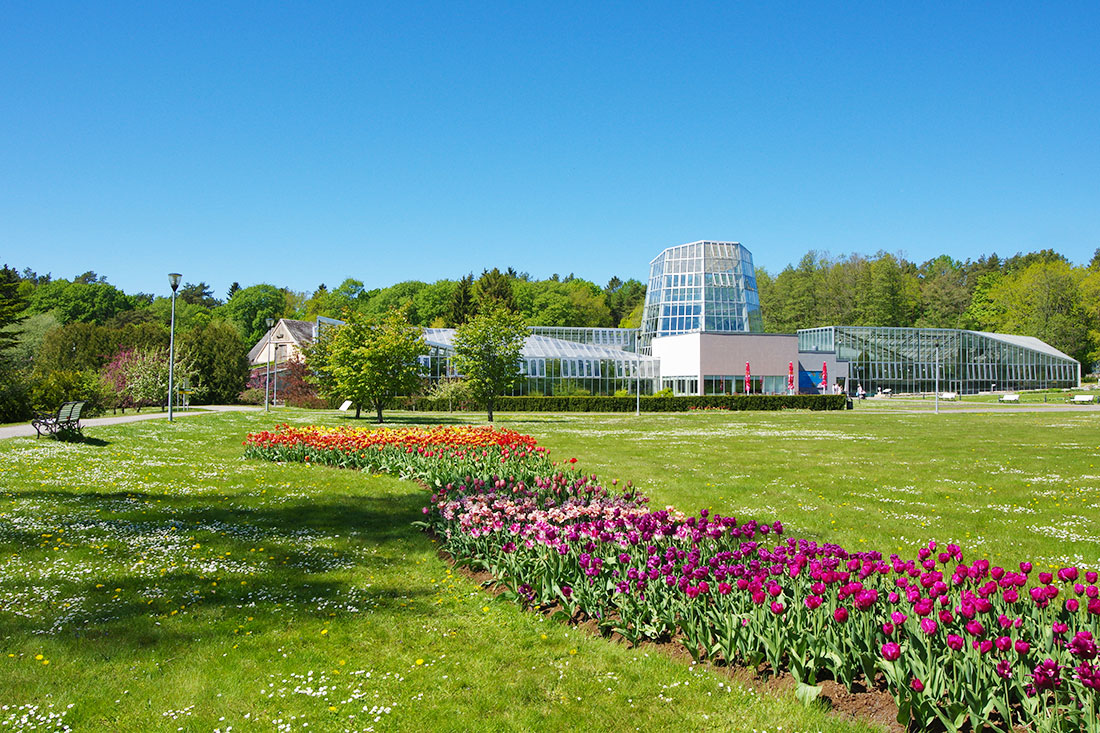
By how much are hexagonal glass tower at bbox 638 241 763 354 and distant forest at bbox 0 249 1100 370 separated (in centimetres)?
1854

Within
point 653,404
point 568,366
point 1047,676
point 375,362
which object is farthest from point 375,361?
point 1047,676

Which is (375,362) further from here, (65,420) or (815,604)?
(815,604)

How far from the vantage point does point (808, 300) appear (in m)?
90.4

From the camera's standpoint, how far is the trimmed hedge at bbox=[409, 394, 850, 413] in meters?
45.0

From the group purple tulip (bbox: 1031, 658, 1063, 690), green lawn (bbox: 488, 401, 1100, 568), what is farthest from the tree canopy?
purple tulip (bbox: 1031, 658, 1063, 690)

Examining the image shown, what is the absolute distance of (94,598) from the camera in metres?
5.73

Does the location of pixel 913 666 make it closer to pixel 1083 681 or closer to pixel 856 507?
pixel 1083 681

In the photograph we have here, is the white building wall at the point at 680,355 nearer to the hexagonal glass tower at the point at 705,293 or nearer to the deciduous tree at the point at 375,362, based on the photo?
the hexagonal glass tower at the point at 705,293

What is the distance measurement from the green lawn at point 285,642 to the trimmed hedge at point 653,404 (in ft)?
119

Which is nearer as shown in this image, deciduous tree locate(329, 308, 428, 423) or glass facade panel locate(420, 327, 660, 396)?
deciduous tree locate(329, 308, 428, 423)

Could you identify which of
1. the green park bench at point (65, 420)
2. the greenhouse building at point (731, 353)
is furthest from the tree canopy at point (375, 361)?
the greenhouse building at point (731, 353)

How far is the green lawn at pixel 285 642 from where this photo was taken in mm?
3980

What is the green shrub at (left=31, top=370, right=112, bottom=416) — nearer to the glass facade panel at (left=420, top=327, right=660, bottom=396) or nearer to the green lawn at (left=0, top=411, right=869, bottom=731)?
the green lawn at (left=0, top=411, right=869, bottom=731)

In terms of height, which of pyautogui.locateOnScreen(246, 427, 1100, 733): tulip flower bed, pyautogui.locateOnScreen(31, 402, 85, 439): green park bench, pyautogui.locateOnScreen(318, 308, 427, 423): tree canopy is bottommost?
pyautogui.locateOnScreen(246, 427, 1100, 733): tulip flower bed
